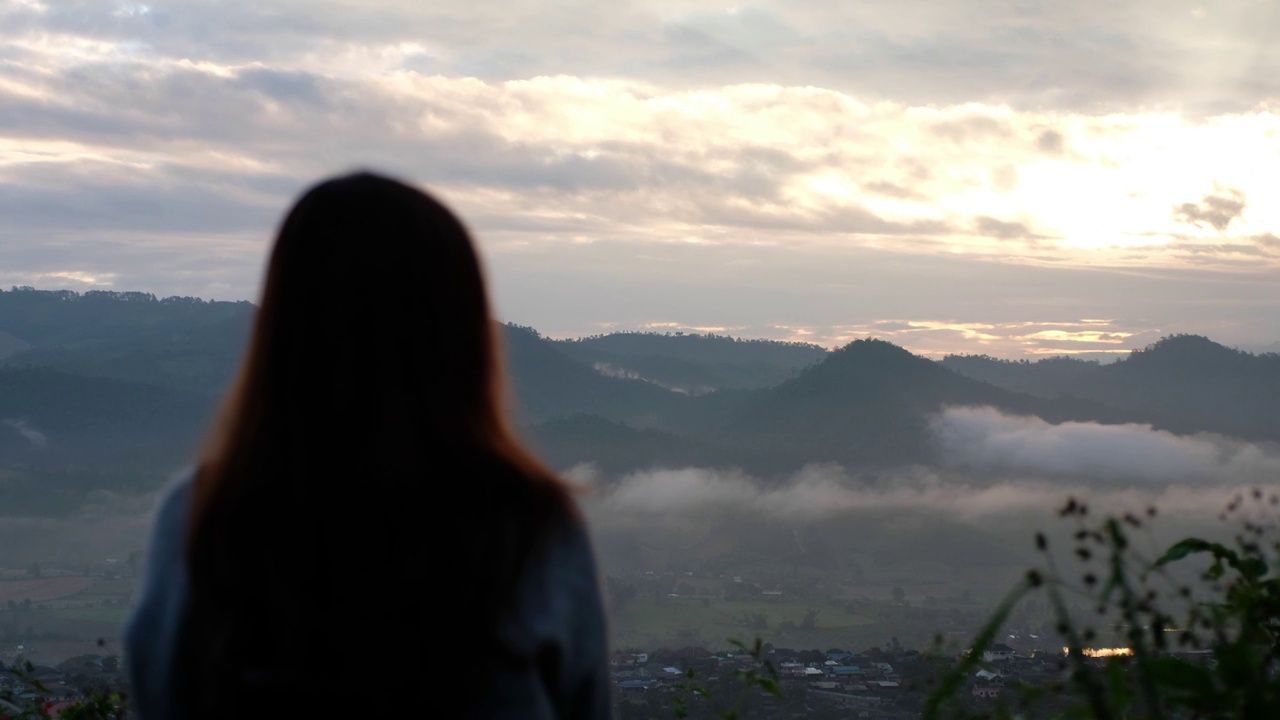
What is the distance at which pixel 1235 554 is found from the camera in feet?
8.22

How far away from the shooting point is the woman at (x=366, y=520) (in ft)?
6.18

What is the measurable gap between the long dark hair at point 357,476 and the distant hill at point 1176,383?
50857 millimetres

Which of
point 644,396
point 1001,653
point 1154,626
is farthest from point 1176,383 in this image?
point 1154,626

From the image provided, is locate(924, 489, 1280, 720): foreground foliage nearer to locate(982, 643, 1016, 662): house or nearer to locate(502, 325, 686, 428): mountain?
locate(982, 643, 1016, 662): house

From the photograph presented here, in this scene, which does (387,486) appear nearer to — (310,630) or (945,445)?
(310,630)

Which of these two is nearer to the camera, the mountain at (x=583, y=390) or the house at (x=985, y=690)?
the house at (x=985, y=690)

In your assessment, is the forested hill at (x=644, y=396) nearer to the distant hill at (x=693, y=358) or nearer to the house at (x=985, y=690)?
the distant hill at (x=693, y=358)

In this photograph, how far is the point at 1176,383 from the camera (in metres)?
67.4

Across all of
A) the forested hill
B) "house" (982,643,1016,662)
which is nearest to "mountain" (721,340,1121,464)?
the forested hill

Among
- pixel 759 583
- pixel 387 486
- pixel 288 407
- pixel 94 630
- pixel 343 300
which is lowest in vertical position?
pixel 759 583

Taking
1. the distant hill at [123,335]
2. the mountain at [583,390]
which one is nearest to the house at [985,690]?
the distant hill at [123,335]

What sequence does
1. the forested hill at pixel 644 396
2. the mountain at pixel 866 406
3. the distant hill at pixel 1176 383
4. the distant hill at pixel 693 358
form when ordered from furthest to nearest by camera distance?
the distant hill at pixel 693 358 < the mountain at pixel 866 406 < the forested hill at pixel 644 396 < the distant hill at pixel 1176 383

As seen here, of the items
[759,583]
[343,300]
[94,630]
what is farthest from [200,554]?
[759,583]

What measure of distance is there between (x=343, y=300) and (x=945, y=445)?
229 feet
